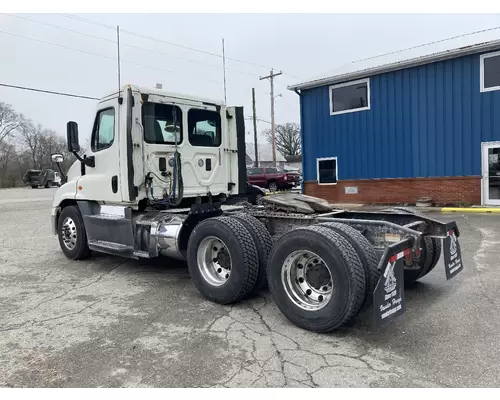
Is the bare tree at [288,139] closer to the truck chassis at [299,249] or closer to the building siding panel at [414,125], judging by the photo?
the building siding panel at [414,125]

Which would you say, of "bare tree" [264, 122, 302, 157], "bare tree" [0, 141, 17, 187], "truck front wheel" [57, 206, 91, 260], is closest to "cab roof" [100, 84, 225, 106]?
"truck front wheel" [57, 206, 91, 260]

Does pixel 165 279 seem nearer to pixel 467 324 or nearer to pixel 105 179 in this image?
pixel 105 179

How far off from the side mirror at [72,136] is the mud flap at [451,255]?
535cm

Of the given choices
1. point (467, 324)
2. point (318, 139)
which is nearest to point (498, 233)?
point (467, 324)

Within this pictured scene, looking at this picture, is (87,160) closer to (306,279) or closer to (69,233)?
(69,233)

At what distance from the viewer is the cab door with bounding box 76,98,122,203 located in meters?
6.22

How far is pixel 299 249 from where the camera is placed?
13.3ft

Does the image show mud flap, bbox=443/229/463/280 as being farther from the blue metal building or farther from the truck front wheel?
the blue metal building

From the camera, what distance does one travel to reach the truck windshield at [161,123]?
620 cm

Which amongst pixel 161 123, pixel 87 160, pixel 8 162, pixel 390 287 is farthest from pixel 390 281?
pixel 8 162

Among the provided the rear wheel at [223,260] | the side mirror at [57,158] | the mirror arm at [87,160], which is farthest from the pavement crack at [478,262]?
the side mirror at [57,158]

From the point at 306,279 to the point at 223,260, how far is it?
1.23 meters

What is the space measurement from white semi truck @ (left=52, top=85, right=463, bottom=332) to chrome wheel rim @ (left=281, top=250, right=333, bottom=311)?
0.4 inches

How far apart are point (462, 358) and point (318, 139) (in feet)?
47.2
